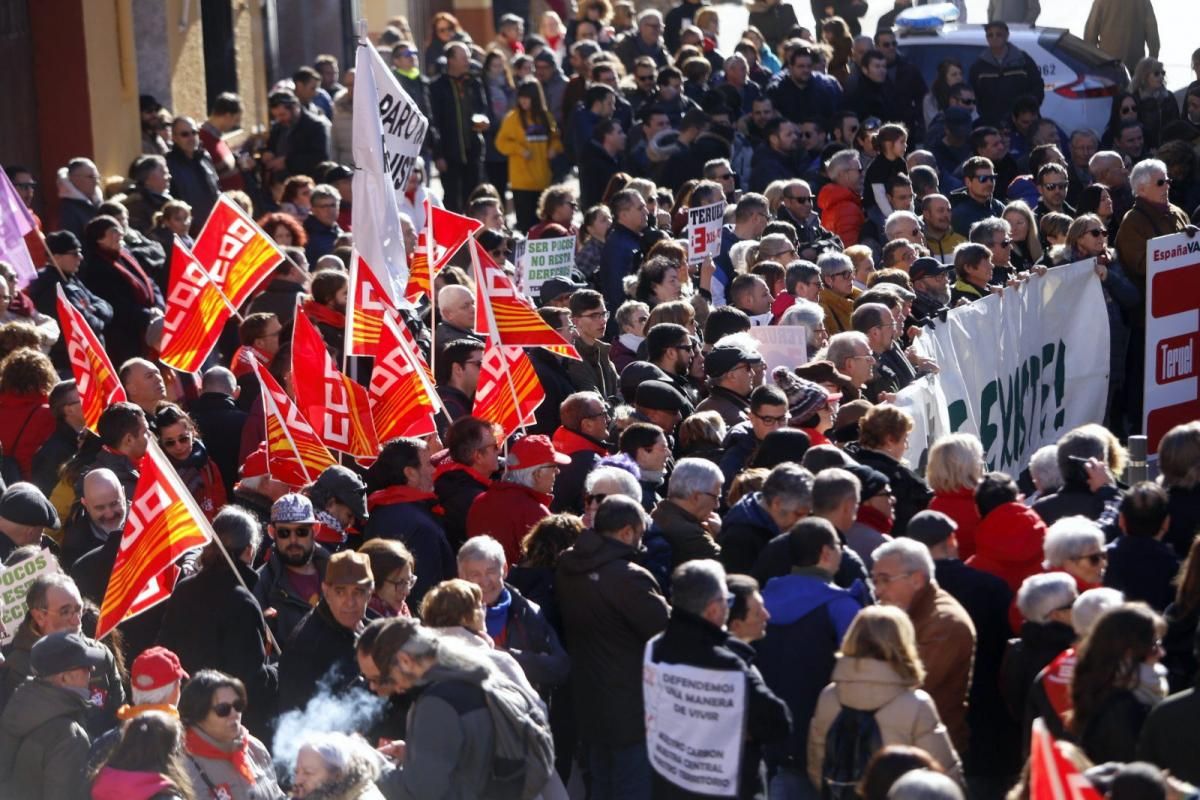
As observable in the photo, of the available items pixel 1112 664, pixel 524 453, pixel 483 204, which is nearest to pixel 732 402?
pixel 524 453

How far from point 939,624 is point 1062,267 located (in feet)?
19.3

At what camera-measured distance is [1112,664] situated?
646cm

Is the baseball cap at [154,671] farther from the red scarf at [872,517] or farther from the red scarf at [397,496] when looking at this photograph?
the red scarf at [872,517]

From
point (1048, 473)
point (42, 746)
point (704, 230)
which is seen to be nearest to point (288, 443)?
point (42, 746)

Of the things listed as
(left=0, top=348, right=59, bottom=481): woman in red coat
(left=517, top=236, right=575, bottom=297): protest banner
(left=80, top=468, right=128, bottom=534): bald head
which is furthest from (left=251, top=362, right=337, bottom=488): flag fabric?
(left=517, top=236, right=575, bottom=297): protest banner

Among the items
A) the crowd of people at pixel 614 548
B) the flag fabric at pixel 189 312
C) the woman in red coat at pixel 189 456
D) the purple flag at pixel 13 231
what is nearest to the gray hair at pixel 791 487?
the crowd of people at pixel 614 548

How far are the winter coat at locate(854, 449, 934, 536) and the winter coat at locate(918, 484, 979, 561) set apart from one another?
0.64ft

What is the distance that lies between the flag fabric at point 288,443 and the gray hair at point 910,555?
9.04 feet

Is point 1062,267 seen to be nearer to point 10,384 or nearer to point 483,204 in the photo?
point 483,204

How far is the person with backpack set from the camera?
6.59 m

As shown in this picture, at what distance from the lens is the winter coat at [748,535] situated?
8219mm

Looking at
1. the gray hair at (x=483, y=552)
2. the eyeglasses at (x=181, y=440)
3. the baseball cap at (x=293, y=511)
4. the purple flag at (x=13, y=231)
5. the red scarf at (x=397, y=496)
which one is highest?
the purple flag at (x=13, y=231)

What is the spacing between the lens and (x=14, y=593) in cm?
766

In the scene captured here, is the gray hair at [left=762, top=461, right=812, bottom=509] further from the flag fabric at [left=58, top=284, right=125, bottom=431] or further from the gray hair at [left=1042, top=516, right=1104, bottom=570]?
the flag fabric at [left=58, top=284, right=125, bottom=431]
